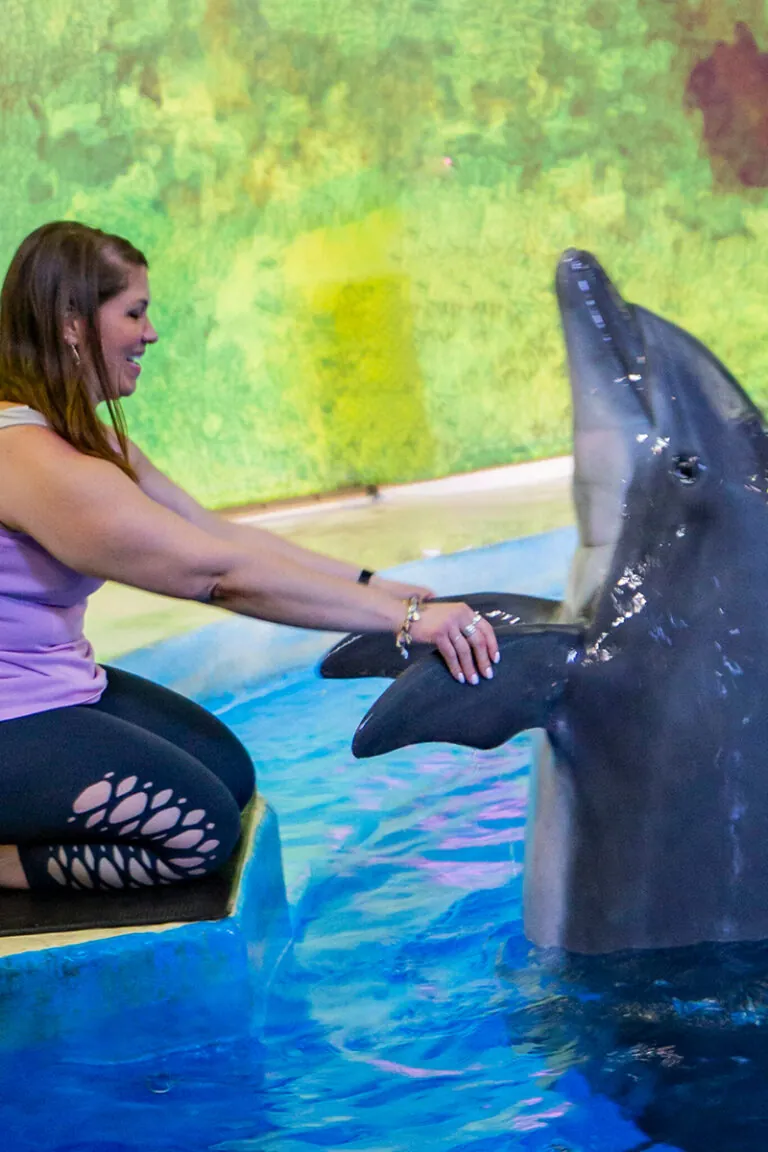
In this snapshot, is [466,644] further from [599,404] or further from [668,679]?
[599,404]

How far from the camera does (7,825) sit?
264 cm

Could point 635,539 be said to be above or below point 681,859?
above

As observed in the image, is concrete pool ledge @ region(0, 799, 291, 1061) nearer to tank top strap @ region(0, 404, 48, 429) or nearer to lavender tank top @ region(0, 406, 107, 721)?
lavender tank top @ region(0, 406, 107, 721)

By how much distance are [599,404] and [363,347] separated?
7.27 meters

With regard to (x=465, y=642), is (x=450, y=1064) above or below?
below

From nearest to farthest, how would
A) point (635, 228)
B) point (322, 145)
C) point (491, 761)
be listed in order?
point (491, 761) < point (322, 145) < point (635, 228)

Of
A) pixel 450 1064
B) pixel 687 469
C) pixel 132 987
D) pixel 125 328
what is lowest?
pixel 450 1064

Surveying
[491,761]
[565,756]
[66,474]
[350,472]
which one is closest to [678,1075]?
[565,756]

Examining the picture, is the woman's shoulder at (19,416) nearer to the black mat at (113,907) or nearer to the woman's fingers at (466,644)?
the woman's fingers at (466,644)

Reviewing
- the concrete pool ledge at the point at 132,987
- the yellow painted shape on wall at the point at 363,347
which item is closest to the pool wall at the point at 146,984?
the concrete pool ledge at the point at 132,987

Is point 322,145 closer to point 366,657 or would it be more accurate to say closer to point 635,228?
point 635,228

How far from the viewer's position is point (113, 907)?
8.85ft

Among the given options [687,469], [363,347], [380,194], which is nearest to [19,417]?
[687,469]

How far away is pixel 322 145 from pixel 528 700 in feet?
25.1
